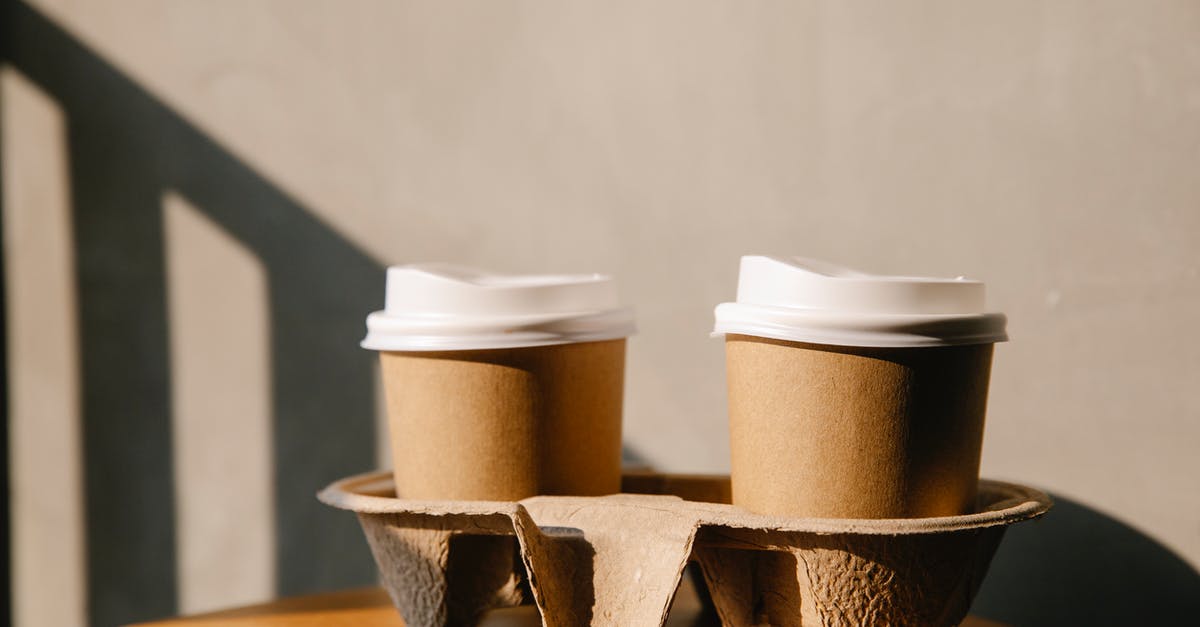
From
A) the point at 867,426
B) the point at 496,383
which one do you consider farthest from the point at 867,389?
the point at 496,383

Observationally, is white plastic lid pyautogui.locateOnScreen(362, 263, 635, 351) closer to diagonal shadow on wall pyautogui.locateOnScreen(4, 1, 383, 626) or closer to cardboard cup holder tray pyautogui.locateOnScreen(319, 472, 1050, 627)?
cardboard cup holder tray pyautogui.locateOnScreen(319, 472, 1050, 627)

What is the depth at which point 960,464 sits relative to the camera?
106 centimetres

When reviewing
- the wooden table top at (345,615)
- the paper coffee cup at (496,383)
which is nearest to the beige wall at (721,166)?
the wooden table top at (345,615)

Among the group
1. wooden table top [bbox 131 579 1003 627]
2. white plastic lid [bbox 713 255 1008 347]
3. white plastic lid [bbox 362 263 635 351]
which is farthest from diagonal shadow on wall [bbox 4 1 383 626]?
white plastic lid [bbox 713 255 1008 347]

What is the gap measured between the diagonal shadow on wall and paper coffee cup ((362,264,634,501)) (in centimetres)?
52

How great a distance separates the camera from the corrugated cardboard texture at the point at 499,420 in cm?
120

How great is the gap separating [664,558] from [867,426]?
0.81ft

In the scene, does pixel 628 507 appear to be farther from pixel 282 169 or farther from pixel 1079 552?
pixel 282 169

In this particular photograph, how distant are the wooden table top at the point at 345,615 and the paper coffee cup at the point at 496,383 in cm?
23

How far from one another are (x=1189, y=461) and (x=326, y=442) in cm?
128

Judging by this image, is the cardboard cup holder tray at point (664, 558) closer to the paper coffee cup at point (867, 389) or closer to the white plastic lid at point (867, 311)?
the paper coffee cup at point (867, 389)

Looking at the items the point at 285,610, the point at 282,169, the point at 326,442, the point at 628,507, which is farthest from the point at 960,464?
the point at 282,169

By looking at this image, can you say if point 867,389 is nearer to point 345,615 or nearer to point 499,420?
point 499,420

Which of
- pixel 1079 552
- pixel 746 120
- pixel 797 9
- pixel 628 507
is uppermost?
pixel 797 9
